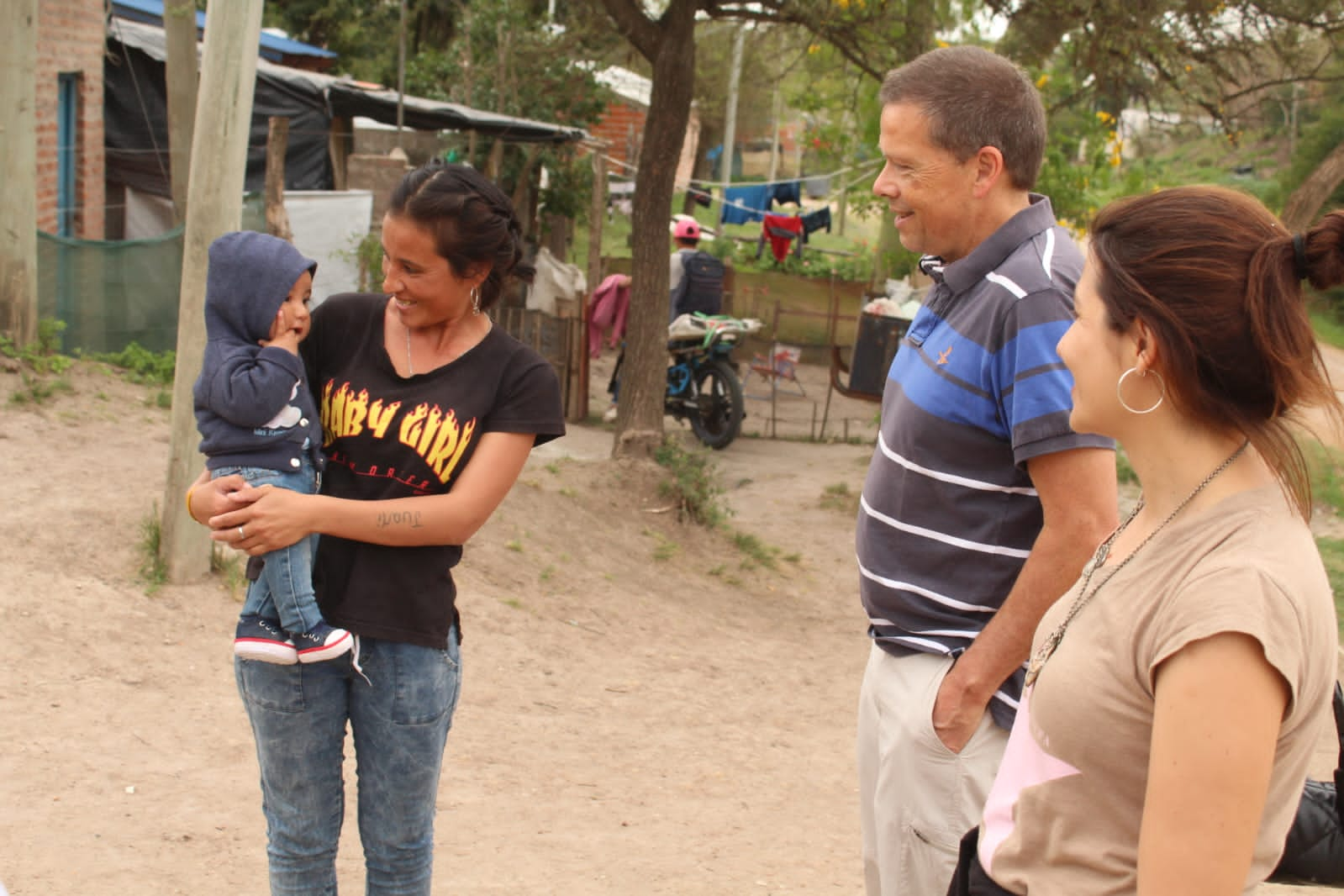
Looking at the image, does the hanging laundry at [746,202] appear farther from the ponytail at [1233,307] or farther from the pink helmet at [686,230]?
the ponytail at [1233,307]

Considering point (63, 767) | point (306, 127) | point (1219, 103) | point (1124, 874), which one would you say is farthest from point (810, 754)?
point (306, 127)

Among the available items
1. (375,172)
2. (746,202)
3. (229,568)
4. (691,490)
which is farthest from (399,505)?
(746,202)

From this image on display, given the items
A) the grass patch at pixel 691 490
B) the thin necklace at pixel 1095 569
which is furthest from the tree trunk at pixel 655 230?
the thin necklace at pixel 1095 569

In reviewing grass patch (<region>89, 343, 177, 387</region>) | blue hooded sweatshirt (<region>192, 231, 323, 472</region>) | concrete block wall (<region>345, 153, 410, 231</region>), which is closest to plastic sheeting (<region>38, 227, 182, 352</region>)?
grass patch (<region>89, 343, 177, 387</region>)

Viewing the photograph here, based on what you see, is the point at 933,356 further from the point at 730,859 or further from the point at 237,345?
the point at 730,859

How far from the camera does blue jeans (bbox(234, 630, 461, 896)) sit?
2.43 metres

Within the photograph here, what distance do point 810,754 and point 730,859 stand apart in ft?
3.91

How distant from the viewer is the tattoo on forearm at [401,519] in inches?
93.0

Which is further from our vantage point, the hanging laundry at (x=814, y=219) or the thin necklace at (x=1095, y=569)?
the hanging laundry at (x=814, y=219)

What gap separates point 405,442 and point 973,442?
104 cm

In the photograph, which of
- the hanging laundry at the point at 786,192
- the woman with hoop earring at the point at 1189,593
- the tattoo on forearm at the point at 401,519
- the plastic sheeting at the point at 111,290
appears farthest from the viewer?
the hanging laundry at the point at 786,192

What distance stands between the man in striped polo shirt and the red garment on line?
16277 mm

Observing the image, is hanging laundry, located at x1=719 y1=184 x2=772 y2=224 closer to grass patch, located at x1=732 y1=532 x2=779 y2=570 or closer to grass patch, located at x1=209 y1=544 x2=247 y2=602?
grass patch, located at x1=732 y1=532 x2=779 y2=570

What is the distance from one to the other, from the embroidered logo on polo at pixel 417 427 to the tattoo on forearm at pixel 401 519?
0.33ft
